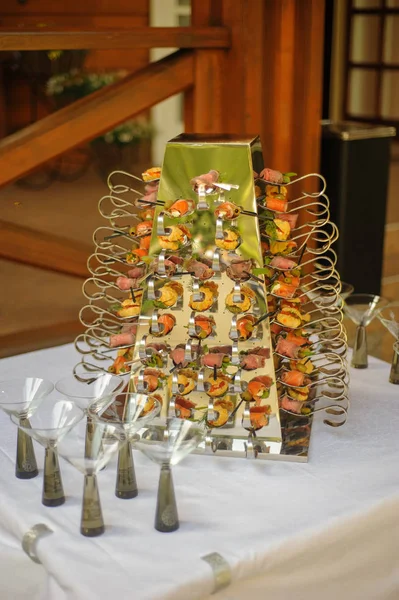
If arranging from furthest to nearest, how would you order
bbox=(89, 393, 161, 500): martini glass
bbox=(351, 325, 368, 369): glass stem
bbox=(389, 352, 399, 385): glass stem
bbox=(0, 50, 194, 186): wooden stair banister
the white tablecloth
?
bbox=(0, 50, 194, 186): wooden stair banister < bbox=(351, 325, 368, 369): glass stem < bbox=(389, 352, 399, 385): glass stem < bbox=(89, 393, 161, 500): martini glass < the white tablecloth

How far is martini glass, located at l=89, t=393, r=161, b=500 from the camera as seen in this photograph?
1.34m

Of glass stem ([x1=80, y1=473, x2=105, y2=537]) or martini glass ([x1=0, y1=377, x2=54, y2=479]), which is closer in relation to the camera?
glass stem ([x1=80, y1=473, x2=105, y2=537])

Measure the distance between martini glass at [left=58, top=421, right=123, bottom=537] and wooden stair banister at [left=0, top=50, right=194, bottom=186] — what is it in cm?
147

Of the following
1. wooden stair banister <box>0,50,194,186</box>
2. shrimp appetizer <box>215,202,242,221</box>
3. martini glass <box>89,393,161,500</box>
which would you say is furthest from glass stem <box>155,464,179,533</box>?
wooden stair banister <box>0,50,194,186</box>

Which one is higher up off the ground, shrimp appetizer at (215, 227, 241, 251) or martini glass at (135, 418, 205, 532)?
shrimp appetizer at (215, 227, 241, 251)

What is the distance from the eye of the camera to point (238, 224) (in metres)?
1.52

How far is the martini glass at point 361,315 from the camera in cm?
199

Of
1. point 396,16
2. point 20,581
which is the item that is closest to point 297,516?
point 20,581

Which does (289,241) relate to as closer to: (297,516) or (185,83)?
(297,516)

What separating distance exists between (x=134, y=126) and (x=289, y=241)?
1686 mm

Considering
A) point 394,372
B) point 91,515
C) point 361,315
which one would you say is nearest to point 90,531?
point 91,515

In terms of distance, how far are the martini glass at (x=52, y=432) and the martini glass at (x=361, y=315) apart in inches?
32.3

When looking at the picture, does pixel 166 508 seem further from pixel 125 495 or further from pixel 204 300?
pixel 204 300

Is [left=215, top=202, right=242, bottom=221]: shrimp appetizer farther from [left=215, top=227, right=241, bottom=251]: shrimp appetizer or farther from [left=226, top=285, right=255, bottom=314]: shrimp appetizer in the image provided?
[left=226, top=285, right=255, bottom=314]: shrimp appetizer
